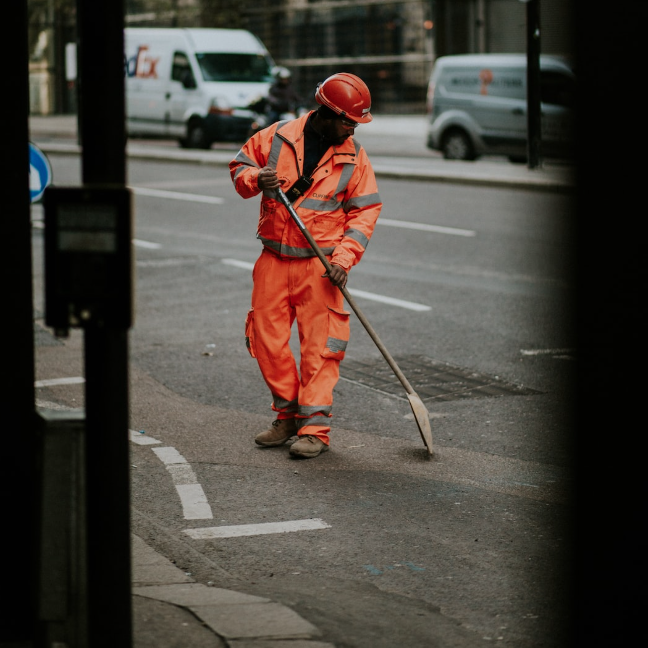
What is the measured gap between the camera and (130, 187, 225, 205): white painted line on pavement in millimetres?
16734

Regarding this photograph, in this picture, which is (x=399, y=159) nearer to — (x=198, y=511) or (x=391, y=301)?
(x=391, y=301)

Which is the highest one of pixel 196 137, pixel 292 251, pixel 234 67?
pixel 234 67

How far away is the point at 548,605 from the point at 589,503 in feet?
7.12

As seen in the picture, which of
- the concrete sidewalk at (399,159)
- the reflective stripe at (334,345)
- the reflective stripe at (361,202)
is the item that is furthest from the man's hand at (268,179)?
the concrete sidewalk at (399,159)

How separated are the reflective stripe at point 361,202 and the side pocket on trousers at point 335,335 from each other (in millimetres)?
496

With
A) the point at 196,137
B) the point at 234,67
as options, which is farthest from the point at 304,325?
the point at 234,67

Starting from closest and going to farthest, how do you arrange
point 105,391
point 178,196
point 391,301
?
point 105,391, point 391,301, point 178,196

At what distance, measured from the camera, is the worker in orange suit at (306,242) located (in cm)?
562

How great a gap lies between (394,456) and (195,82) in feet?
67.7

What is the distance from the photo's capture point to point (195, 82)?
25281 millimetres

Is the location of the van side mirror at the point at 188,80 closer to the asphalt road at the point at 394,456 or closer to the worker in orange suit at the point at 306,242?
the asphalt road at the point at 394,456

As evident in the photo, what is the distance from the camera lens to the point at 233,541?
180 inches

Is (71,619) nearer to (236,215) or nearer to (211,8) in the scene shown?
(236,215)

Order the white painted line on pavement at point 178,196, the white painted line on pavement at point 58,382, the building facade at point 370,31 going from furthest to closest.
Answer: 1. the building facade at point 370,31
2. the white painted line on pavement at point 178,196
3. the white painted line on pavement at point 58,382
